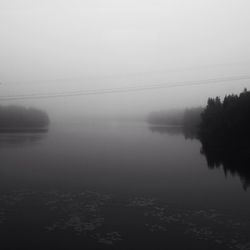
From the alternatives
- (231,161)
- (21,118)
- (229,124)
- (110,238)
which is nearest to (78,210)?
(110,238)

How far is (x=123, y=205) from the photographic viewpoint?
1163 inches

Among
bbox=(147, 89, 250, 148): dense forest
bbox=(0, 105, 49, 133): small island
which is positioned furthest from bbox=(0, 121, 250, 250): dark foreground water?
bbox=(0, 105, 49, 133): small island

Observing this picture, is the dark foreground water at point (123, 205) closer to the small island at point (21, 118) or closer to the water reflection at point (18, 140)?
the water reflection at point (18, 140)

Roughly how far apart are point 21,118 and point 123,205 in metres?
154

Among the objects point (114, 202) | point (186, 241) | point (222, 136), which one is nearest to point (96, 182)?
point (114, 202)

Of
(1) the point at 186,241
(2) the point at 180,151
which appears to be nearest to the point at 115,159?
(2) the point at 180,151

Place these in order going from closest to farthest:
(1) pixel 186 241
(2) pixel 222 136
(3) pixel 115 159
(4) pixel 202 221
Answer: (1) pixel 186 241, (4) pixel 202 221, (3) pixel 115 159, (2) pixel 222 136

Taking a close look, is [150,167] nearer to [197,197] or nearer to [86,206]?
[197,197]

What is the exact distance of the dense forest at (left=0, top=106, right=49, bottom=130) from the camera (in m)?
167

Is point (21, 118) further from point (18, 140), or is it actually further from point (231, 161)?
point (231, 161)

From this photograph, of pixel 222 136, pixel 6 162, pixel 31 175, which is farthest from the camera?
pixel 222 136

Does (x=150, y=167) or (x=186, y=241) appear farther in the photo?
(x=150, y=167)

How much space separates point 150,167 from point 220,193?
15572mm

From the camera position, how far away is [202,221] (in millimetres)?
25359
